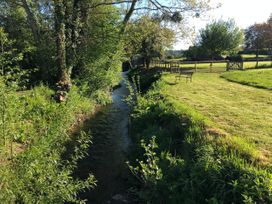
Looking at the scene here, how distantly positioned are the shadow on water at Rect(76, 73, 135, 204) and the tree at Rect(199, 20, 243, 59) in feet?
106

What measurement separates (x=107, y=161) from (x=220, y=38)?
37908 mm

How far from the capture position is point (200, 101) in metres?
12.1

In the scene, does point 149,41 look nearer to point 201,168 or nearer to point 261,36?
point 201,168

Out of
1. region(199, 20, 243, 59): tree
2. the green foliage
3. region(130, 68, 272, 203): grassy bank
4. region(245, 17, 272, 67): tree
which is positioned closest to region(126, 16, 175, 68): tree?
region(199, 20, 243, 59): tree

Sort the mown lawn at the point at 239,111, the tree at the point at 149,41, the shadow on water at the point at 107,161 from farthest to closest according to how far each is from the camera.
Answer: the tree at the point at 149,41 < the mown lawn at the point at 239,111 < the shadow on water at the point at 107,161

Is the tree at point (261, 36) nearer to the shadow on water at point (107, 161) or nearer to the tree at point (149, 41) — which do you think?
the tree at point (149, 41)

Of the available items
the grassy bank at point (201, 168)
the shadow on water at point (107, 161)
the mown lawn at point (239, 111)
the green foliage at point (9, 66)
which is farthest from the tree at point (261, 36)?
the green foliage at point (9, 66)

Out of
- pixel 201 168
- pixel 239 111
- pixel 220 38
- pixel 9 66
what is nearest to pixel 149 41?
pixel 220 38

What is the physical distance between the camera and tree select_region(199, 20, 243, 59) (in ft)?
138

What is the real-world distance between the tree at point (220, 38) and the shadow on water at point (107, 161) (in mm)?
32162

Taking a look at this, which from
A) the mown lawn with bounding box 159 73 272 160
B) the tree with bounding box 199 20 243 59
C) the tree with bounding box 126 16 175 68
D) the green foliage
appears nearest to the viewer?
the green foliage

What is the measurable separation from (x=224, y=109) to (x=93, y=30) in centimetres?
1190

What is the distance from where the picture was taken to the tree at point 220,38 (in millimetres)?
42125

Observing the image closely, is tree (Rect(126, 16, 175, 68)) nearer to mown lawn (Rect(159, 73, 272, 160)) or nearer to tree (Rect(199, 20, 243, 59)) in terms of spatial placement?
mown lawn (Rect(159, 73, 272, 160))
